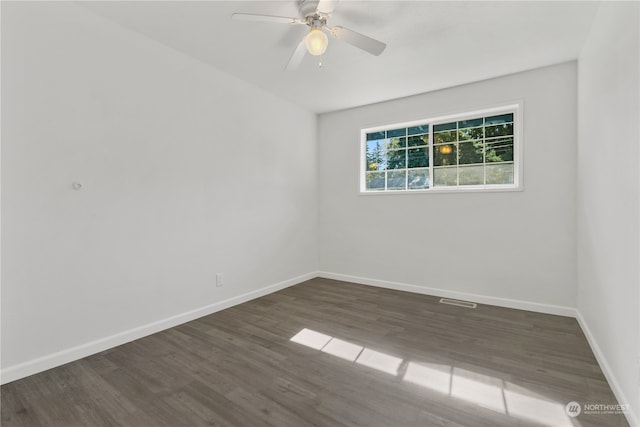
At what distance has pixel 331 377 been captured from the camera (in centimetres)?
193

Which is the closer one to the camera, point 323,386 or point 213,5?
point 323,386

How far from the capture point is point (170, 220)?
273 centimetres

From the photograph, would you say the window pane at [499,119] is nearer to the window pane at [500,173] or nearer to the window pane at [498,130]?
the window pane at [498,130]

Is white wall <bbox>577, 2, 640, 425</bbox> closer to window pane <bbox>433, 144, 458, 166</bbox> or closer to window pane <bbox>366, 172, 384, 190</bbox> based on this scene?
window pane <bbox>433, 144, 458, 166</bbox>

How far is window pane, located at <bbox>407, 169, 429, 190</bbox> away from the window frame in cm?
6

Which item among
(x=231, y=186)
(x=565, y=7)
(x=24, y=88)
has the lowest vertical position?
(x=231, y=186)

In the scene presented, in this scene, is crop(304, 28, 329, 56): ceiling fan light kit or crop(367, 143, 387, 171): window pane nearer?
crop(304, 28, 329, 56): ceiling fan light kit

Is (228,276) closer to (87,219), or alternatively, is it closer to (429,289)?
(87,219)

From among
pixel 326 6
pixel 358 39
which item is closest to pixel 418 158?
pixel 358 39

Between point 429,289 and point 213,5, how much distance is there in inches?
143

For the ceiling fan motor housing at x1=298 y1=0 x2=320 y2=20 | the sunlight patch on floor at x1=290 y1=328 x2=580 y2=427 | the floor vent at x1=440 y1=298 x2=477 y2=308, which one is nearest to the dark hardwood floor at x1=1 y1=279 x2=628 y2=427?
the sunlight patch on floor at x1=290 y1=328 x2=580 y2=427

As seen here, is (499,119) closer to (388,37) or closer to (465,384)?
(388,37)

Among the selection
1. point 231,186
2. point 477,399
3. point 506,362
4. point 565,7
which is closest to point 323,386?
point 477,399

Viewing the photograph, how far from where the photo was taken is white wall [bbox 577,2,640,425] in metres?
1.50
